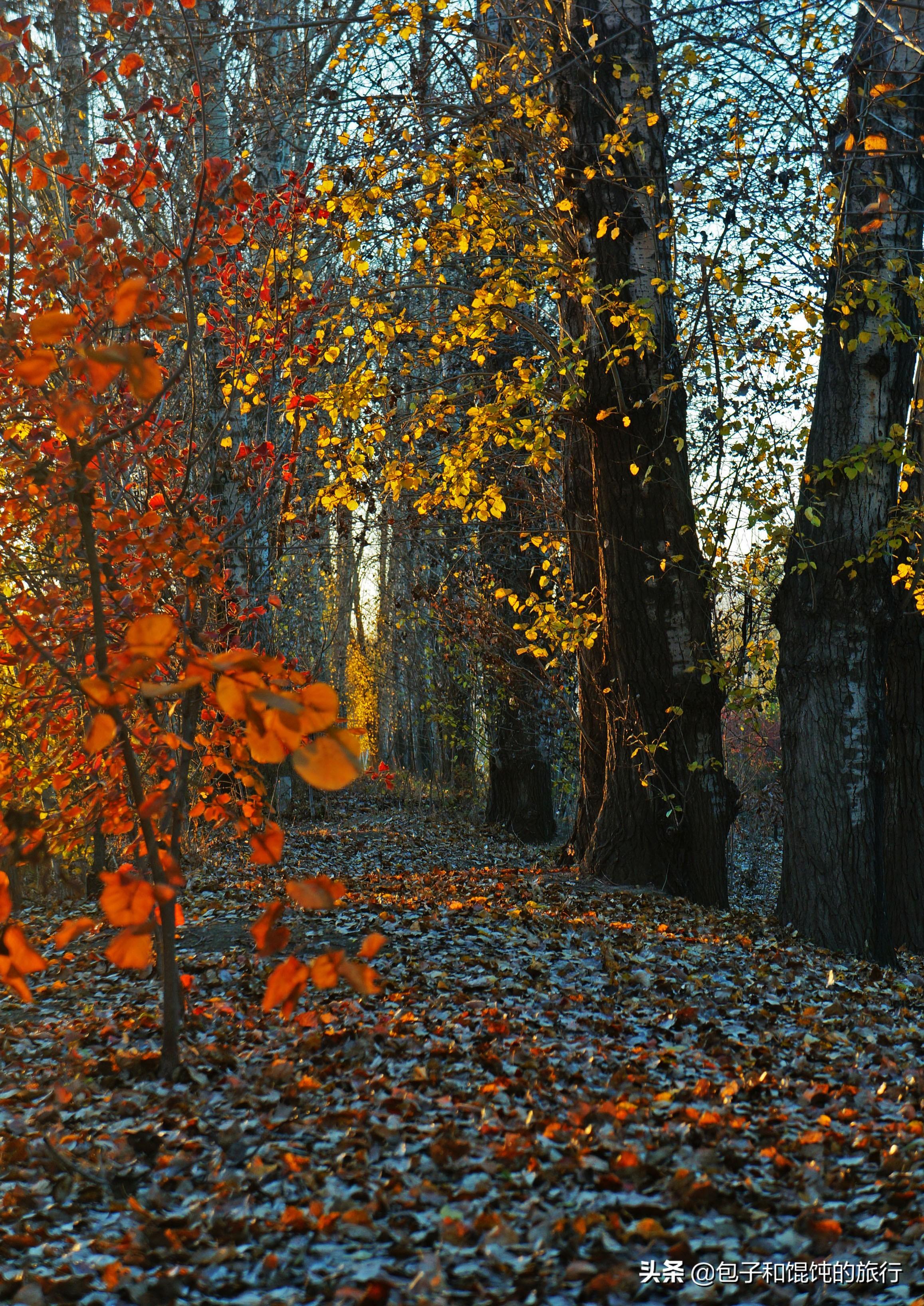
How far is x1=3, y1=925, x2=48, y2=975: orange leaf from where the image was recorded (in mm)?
1812

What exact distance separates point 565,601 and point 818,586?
6.95 feet

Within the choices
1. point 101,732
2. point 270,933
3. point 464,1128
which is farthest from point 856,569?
point 101,732

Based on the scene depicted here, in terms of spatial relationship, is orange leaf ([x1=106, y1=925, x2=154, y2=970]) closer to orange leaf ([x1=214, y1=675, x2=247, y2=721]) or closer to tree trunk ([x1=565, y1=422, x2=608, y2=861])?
orange leaf ([x1=214, y1=675, x2=247, y2=721])

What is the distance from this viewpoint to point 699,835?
5.58 meters

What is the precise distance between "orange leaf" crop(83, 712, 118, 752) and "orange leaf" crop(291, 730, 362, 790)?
0.42m

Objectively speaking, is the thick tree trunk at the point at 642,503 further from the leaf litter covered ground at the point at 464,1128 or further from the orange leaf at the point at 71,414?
the orange leaf at the point at 71,414

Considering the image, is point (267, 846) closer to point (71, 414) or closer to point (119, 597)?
point (71, 414)

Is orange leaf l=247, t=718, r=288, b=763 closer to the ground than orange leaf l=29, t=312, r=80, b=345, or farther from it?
closer to the ground

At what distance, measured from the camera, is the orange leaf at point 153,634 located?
1.63m

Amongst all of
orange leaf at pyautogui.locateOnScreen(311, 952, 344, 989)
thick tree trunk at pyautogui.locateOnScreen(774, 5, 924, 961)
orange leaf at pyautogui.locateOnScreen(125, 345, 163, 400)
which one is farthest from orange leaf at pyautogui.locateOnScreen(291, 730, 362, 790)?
thick tree trunk at pyautogui.locateOnScreen(774, 5, 924, 961)

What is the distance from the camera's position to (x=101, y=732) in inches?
68.7

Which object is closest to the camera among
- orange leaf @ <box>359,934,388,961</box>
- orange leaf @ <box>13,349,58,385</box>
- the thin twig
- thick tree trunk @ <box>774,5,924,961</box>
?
orange leaf @ <box>13,349,58,385</box>

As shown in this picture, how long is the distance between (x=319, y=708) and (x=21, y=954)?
80 cm

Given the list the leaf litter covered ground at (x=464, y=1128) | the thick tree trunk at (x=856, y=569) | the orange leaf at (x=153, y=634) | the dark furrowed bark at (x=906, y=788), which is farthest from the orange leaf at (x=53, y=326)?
the dark furrowed bark at (x=906, y=788)
